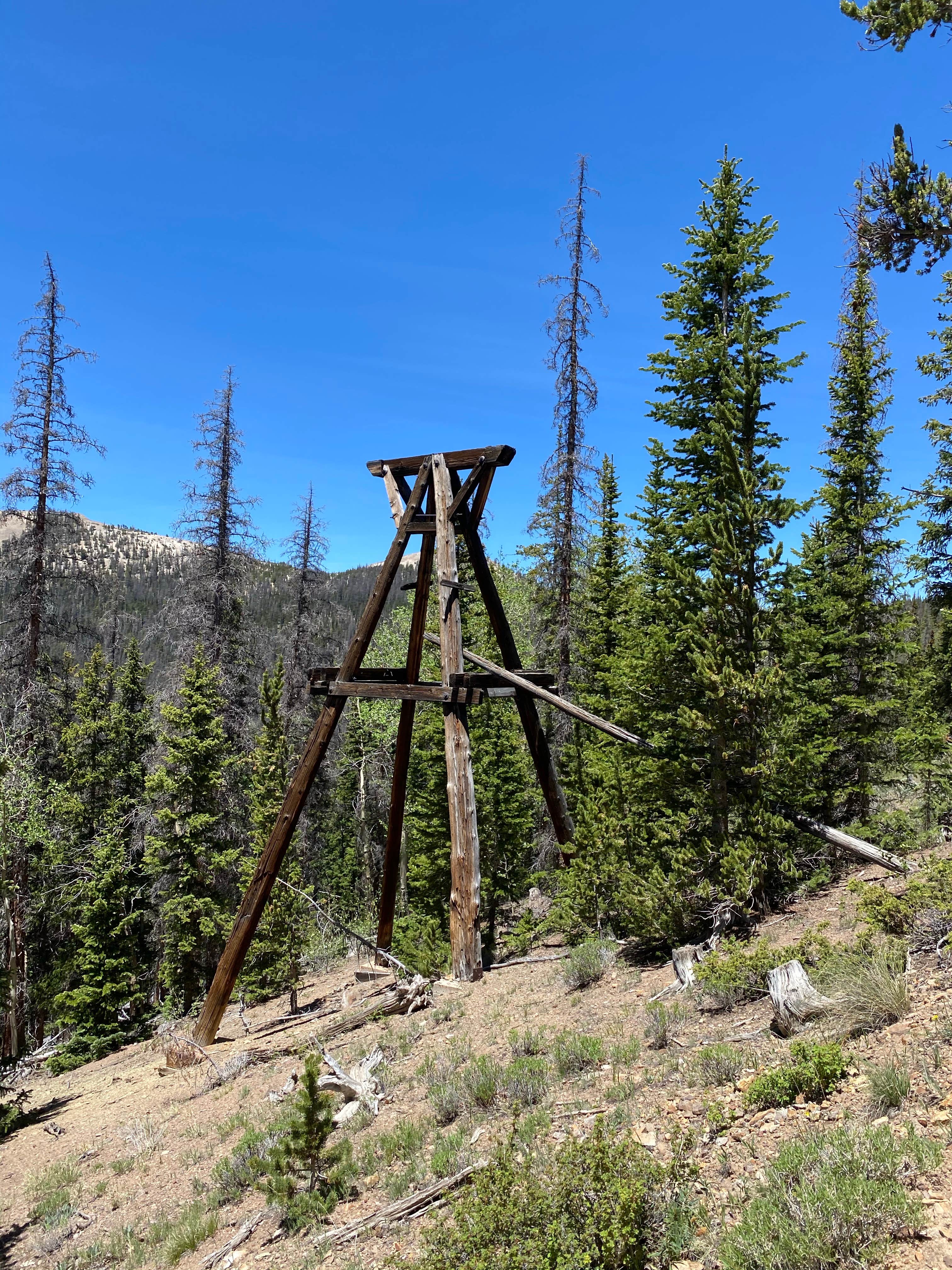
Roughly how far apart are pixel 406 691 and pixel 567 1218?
633 cm

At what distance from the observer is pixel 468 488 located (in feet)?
30.9

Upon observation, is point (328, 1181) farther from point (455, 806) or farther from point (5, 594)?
point (5, 594)

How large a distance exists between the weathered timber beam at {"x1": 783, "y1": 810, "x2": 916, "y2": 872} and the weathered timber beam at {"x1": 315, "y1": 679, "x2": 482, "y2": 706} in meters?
3.92

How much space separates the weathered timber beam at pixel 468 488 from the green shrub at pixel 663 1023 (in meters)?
6.19

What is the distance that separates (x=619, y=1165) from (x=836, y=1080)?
56.1 inches

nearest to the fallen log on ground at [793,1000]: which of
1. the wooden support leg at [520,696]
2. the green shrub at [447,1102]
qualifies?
the green shrub at [447,1102]

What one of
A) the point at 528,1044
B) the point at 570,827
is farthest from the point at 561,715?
the point at 528,1044

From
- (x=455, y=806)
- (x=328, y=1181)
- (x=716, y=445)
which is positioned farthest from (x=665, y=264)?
(x=328, y=1181)

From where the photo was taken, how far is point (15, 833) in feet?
45.2

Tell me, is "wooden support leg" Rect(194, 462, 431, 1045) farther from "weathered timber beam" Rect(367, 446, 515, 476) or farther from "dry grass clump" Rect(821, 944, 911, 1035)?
"dry grass clump" Rect(821, 944, 911, 1035)

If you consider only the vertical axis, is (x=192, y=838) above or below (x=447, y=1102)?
below

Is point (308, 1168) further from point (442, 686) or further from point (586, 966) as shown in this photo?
point (442, 686)

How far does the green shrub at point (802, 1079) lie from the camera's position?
4168mm

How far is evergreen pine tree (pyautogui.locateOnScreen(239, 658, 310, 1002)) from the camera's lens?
15367mm
